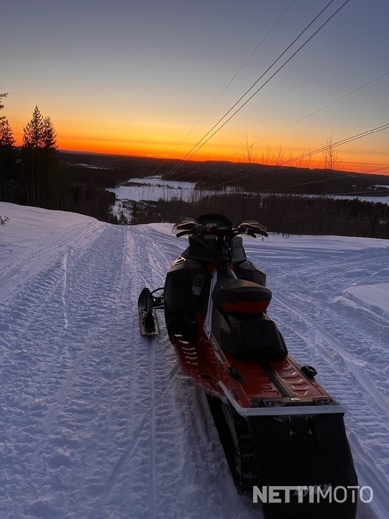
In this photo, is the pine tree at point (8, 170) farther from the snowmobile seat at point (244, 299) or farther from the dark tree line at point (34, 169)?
the snowmobile seat at point (244, 299)

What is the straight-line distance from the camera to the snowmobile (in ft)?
5.92

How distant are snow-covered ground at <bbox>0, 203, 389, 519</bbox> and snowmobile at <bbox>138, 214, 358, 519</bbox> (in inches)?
10.5

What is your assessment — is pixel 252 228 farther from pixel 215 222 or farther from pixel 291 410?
pixel 291 410

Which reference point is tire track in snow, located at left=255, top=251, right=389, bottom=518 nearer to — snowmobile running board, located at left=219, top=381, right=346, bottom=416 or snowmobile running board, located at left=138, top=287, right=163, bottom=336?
snowmobile running board, located at left=219, top=381, right=346, bottom=416

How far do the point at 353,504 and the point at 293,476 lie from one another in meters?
0.30

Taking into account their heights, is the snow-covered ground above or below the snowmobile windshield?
below

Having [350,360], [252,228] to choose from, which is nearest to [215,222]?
[252,228]

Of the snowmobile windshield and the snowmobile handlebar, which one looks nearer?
the snowmobile handlebar

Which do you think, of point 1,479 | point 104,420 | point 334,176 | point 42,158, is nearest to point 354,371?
point 104,420

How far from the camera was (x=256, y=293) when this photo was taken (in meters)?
2.57

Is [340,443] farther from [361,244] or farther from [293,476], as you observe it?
[361,244]

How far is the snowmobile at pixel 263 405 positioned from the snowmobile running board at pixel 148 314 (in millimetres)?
701

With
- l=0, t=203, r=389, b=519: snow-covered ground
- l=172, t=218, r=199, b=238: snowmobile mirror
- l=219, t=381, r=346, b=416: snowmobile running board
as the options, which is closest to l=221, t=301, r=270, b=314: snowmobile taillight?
l=219, t=381, r=346, b=416: snowmobile running board

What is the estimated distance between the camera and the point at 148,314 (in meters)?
4.50
